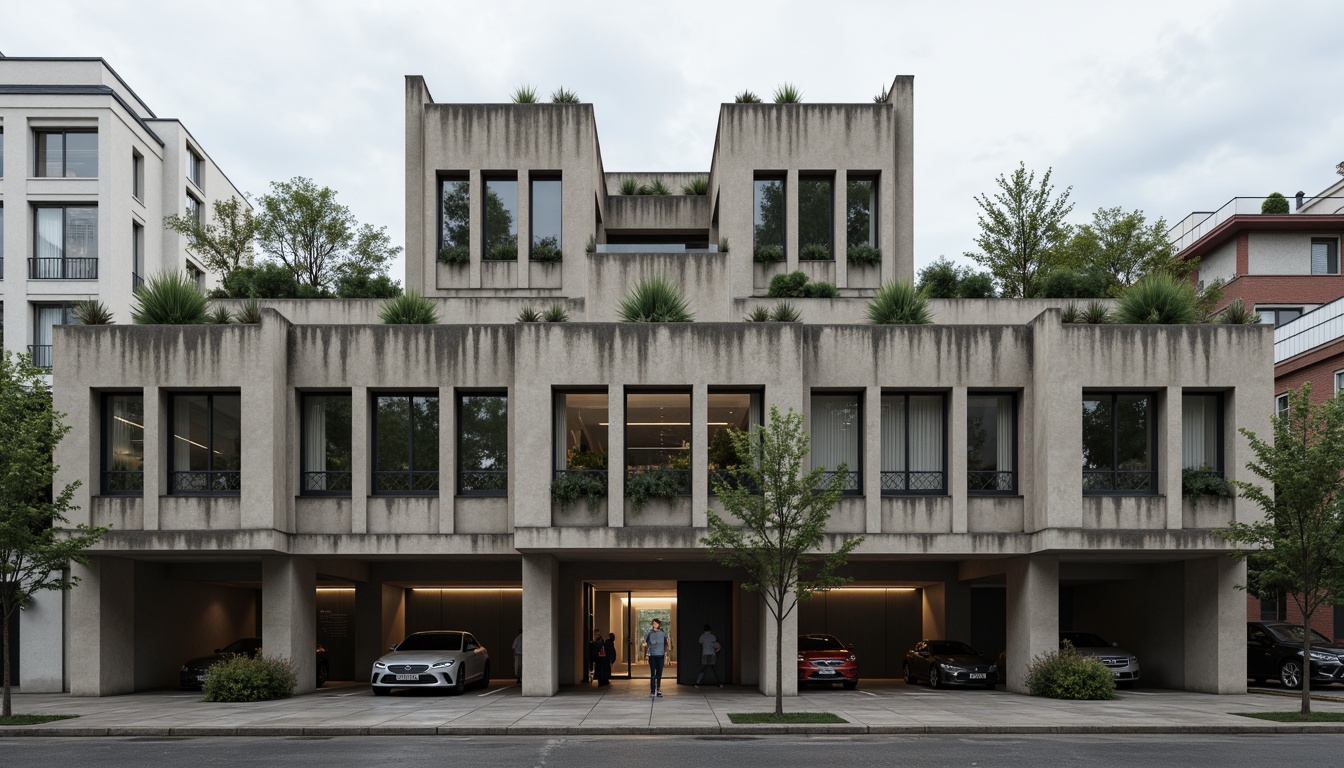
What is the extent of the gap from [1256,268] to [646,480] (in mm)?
35725

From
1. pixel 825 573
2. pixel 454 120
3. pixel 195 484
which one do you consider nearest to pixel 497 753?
pixel 825 573

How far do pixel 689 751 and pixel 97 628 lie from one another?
52.6 ft

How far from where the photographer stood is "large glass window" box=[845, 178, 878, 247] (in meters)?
33.7

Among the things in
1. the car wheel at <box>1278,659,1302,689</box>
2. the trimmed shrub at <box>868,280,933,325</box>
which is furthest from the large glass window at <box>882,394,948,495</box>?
the car wheel at <box>1278,659,1302,689</box>

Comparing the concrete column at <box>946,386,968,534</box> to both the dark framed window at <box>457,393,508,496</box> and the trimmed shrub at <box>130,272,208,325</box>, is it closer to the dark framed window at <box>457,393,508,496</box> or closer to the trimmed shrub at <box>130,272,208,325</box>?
the dark framed window at <box>457,393,508,496</box>

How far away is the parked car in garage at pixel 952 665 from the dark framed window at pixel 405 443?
1339cm

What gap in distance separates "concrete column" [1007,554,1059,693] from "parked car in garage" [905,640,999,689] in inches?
75.0

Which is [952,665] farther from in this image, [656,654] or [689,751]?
[689,751]

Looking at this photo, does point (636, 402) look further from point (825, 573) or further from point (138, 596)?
point (138, 596)

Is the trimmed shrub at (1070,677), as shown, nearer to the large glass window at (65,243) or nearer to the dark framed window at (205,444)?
the dark framed window at (205,444)

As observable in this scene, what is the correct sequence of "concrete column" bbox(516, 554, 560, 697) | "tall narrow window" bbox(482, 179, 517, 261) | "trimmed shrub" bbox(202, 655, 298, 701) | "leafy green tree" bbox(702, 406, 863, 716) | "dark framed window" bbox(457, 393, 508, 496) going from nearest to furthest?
"leafy green tree" bbox(702, 406, 863, 716)
"trimmed shrub" bbox(202, 655, 298, 701)
"concrete column" bbox(516, 554, 560, 697)
"dark framed window" bbox(457, 393, 508, 496)
"tall narrow window" bbox(482, 179, 517, 261)

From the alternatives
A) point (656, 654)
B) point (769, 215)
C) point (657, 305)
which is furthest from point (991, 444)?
point (769, 215)

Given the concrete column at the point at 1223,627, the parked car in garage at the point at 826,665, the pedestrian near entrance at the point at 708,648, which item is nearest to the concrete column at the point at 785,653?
the parked car in garage at the point at 826,665

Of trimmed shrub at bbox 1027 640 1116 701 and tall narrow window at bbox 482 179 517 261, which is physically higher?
tall narrow window at bbox 482 179 517 261
